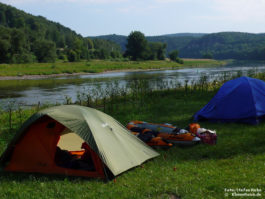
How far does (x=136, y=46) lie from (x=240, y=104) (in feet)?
306

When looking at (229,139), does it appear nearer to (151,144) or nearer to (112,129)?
(151,144)

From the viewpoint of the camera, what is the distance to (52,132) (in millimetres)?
6352

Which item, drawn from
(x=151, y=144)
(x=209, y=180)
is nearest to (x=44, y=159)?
(x=151, y=144)

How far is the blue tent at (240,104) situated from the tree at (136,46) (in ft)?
297

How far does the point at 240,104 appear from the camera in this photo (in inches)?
387

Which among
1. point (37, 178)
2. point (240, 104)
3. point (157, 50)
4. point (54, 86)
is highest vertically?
point (157, 50)

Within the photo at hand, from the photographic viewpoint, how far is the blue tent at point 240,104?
31.5 ft

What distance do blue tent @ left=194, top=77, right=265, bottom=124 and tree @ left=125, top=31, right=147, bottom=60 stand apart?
90.5 metres

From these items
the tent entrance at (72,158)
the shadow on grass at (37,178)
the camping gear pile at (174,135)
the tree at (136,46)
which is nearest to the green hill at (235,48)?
the tree at (136,46)

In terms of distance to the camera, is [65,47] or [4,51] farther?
[65,47]

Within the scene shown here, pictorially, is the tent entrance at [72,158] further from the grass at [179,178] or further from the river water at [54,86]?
the river water at [54,86]

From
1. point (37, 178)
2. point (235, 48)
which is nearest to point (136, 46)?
point (235, 48)

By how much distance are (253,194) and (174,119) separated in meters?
6.65

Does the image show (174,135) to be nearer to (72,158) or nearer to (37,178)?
(72,158)
